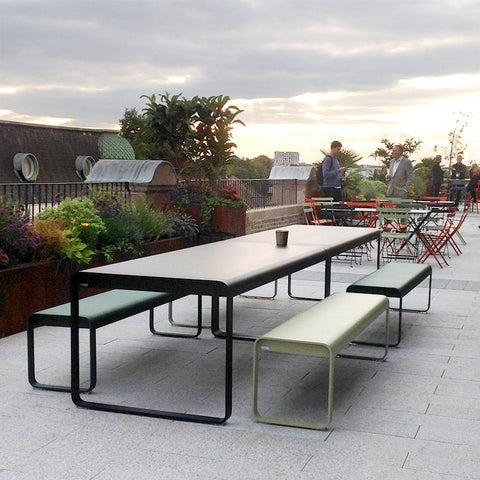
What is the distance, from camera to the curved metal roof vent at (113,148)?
4219 centimetres

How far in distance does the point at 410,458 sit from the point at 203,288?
4.77 feet

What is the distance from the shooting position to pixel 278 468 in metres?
3.82

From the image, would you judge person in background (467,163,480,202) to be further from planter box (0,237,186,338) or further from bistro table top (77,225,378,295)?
planter box (0,237,186,338)

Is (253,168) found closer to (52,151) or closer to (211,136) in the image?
(52,151)

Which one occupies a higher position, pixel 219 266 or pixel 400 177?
pixel 400 177

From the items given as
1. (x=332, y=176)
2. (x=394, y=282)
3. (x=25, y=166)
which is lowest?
(x=394, y=282)

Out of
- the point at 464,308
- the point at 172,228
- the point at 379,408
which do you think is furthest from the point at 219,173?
the point at 379,408

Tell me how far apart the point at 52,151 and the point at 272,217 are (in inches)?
972

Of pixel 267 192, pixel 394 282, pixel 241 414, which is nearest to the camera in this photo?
pixel 241 414

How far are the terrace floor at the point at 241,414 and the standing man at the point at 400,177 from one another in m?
7.96

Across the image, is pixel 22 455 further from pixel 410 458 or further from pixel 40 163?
pixel 40 163

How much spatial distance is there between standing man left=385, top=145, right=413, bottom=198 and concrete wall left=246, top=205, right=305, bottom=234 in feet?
8.87

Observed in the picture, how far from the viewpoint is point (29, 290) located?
7184 mm

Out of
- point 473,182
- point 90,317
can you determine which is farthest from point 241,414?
point 473,182
